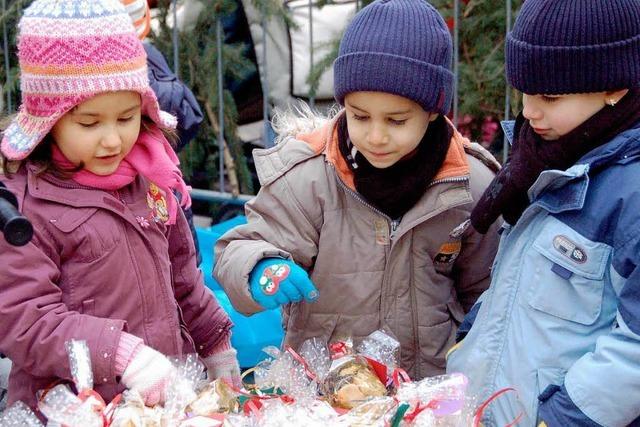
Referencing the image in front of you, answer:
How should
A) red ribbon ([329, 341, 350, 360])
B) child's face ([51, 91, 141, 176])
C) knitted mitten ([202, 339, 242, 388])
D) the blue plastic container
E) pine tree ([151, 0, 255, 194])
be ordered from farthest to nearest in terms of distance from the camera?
pine tree ([151, 0, 255, 194])
the blue plastic container
knitted mitten ([202, 339, 242, 388])
red ribbon ([329, 341, 350, 360])
child's face ([51, 91, 141, 176])

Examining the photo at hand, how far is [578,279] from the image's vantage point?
1814 mm

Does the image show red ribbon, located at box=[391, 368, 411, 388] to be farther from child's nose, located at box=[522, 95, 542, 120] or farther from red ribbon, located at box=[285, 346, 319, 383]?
child's nose, located at box=[522, 95, 542, 120]

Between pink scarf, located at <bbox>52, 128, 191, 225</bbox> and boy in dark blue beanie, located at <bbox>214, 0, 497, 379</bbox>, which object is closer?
pink scarf, located at <bbox>52, 128, 191, 225</bbox>

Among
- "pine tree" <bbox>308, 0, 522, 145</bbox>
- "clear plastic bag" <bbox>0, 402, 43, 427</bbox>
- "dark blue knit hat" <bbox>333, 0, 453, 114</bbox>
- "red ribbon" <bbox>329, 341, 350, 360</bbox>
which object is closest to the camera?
"clear plastic bag" <bbox>0, 402, 43, 427</bbox>

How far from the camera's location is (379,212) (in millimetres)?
2246

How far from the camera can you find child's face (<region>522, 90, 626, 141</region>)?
75.1 inches

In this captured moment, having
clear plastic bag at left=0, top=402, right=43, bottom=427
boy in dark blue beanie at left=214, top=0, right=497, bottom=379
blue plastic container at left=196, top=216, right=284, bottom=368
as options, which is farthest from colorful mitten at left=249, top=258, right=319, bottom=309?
blue plastic container at left=196, top=216, right=284, bottom=368

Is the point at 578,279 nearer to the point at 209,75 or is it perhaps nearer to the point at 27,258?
the point at 27,258

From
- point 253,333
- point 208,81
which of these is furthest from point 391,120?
point 208,81

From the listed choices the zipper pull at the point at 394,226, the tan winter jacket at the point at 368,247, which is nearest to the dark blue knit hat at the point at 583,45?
the tan winter jacket at the point at 368,247

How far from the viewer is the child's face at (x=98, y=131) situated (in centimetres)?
185

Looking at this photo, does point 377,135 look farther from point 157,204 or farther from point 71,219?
point 71,219

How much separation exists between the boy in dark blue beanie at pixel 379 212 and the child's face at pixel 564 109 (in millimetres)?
278

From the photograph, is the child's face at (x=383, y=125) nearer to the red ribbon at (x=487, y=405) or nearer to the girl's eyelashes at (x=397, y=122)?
the girl's eyelashes at (x=397, y=122)
